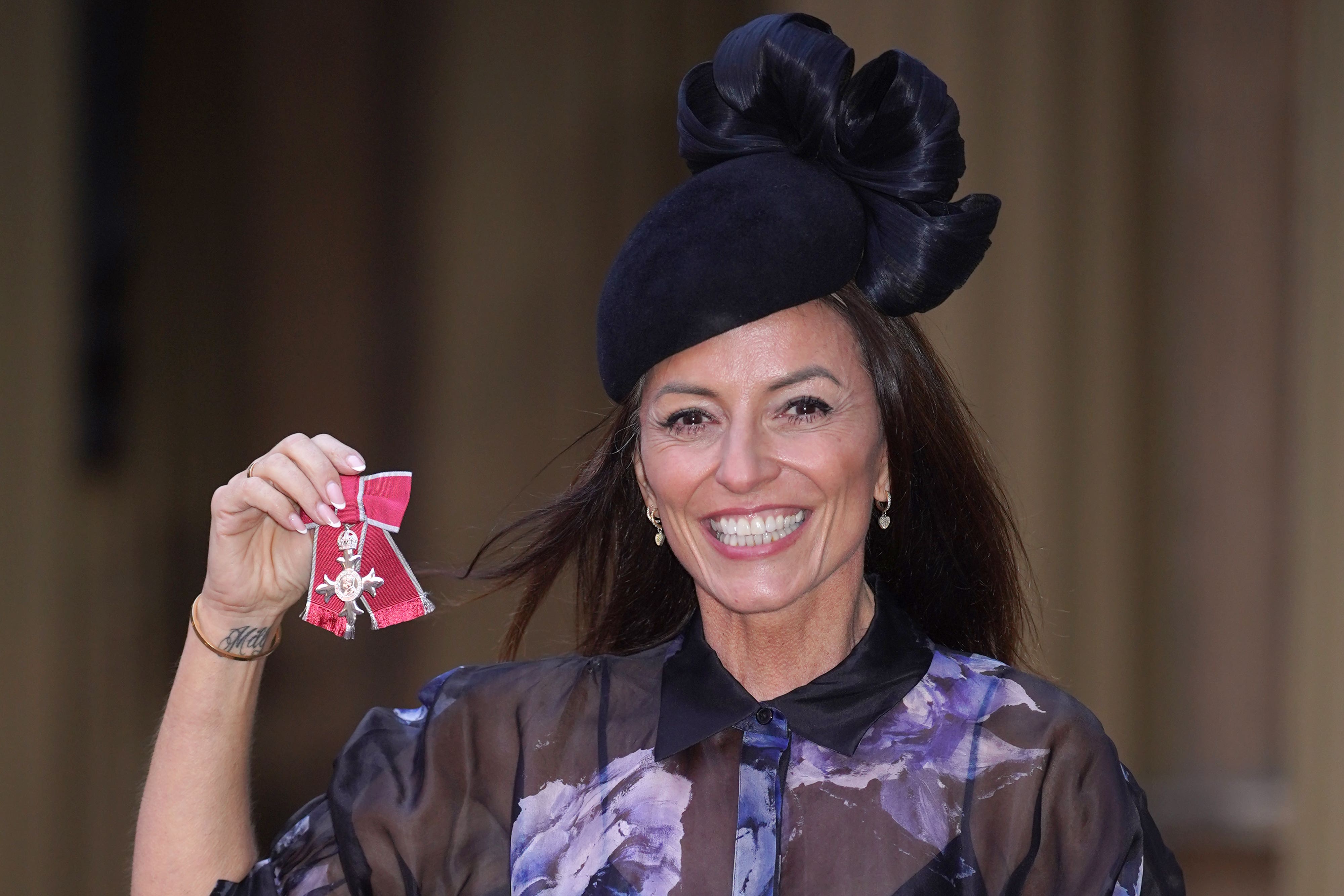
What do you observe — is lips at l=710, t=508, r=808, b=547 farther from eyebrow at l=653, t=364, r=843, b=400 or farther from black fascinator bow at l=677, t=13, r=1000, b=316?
black fascinator bow at l=677, t=13, r=1000, b=316

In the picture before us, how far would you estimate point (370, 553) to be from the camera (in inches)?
59.5

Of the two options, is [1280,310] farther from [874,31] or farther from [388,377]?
[388,377]

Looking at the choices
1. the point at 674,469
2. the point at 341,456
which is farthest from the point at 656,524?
the point at 341,456

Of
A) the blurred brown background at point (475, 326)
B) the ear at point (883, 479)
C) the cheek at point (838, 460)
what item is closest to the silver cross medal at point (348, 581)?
the cheek at point (838, 460)

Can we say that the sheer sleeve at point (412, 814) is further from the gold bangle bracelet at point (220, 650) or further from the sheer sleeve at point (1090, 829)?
the sheer sleeve at point (1090, 829)

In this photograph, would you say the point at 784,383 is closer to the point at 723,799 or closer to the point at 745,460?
the point at 745,460

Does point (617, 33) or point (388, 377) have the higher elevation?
point (617, 33)

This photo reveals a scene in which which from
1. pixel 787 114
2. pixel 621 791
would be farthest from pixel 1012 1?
pixel 621 791

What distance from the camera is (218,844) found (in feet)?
5.02

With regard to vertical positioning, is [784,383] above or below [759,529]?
above

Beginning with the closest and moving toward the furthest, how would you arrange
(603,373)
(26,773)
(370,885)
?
(370,885) < (603,373) < (26,773)

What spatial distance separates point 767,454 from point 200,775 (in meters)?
0.71

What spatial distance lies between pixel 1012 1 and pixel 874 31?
367 mm

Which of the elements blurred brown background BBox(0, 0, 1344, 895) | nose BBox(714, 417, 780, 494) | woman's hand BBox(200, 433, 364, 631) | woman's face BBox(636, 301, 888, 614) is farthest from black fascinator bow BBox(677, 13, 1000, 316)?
blurred brown background BBox(0, 0, 1344, 895)
